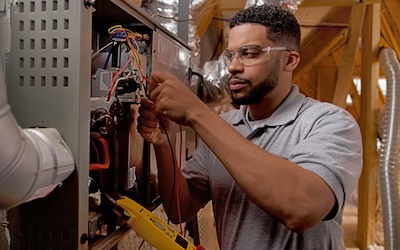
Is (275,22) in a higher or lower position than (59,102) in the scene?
higher

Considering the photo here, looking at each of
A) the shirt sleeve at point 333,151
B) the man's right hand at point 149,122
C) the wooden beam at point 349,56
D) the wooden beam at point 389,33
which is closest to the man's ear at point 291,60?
the shirt sleeve at point 333,151

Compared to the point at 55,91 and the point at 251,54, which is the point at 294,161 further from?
the point at 55,91

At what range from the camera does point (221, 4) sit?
7.97 feet

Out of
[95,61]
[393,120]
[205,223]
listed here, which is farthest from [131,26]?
[393,120]

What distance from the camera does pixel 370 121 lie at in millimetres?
2758

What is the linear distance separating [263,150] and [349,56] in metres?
2.14

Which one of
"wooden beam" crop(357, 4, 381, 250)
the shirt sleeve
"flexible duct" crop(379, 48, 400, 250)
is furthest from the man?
"wooden beam" crop(357, 4, 381, 250)

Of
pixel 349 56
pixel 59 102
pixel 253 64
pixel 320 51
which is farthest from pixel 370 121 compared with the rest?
pixel 59 102

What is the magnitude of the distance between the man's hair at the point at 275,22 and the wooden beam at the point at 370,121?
6.50 feet

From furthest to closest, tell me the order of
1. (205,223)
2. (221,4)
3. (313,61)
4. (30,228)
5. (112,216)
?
(313,61) → (221,4) → (205,223) → (112,216) → (30,228)

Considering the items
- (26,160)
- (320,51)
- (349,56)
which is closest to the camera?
(26,160)

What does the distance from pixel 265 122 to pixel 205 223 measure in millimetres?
1186

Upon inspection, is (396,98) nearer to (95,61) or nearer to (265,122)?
(265,122)

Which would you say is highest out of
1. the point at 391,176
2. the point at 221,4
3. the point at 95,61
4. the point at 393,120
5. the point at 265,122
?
the point at 221,4
